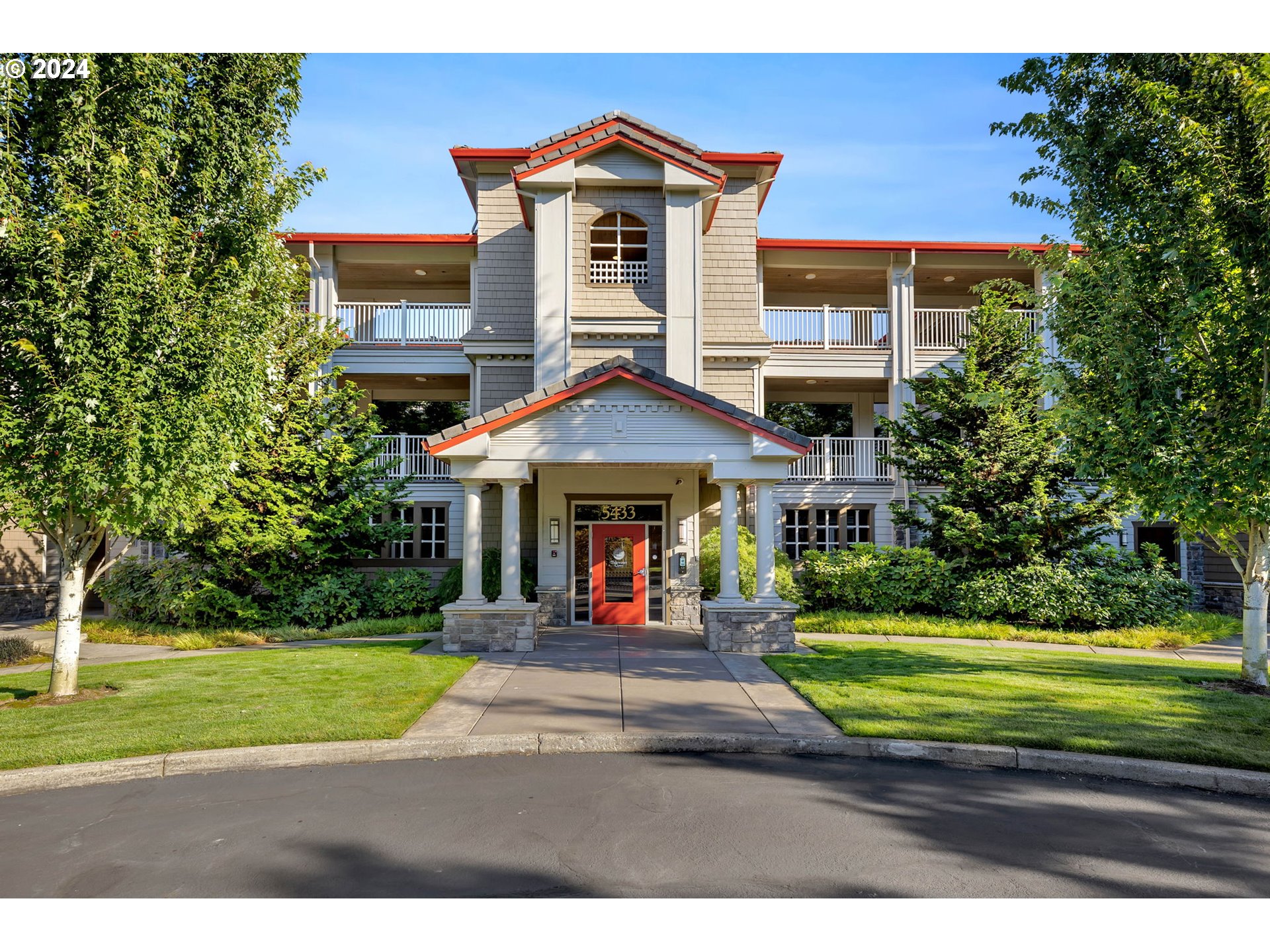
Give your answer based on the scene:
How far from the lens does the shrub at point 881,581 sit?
49.1 feet

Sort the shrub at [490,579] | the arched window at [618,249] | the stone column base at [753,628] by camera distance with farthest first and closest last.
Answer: the arched window at [618,249], the shrub at [490,579], the stone column base at [753,628]

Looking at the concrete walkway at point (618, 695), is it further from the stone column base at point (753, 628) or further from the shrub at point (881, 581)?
the shrub at point (881, 581)

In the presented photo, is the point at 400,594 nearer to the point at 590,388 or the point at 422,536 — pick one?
the point at 422,536

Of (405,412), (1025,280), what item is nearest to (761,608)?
(1025,280)

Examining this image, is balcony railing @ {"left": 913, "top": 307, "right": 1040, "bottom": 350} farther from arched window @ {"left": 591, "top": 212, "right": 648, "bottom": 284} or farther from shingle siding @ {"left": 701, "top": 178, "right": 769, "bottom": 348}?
arched window @ {"left": 591, "top": 212, "right": 648, "bottom": 284}

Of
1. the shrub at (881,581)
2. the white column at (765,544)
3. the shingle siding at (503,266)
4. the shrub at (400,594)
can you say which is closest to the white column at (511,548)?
the white column at (765,544)

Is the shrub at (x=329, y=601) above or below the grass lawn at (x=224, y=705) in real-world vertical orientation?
above

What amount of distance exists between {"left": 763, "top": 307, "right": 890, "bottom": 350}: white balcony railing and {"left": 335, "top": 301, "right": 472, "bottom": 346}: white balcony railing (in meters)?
8.55

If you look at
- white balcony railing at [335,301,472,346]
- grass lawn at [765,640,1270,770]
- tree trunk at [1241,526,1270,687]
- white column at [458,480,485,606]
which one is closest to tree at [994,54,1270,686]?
tree trunk at [1241,526,1270,687]

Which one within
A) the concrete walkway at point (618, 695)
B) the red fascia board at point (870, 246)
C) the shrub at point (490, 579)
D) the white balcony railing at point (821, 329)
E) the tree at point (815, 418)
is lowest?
the concrete walkway at point (618, 695)

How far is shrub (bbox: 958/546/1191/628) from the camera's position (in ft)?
46.1

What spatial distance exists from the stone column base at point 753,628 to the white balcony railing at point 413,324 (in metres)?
11.4

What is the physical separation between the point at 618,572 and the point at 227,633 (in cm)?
769

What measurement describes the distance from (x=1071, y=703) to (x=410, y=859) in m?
7.39
